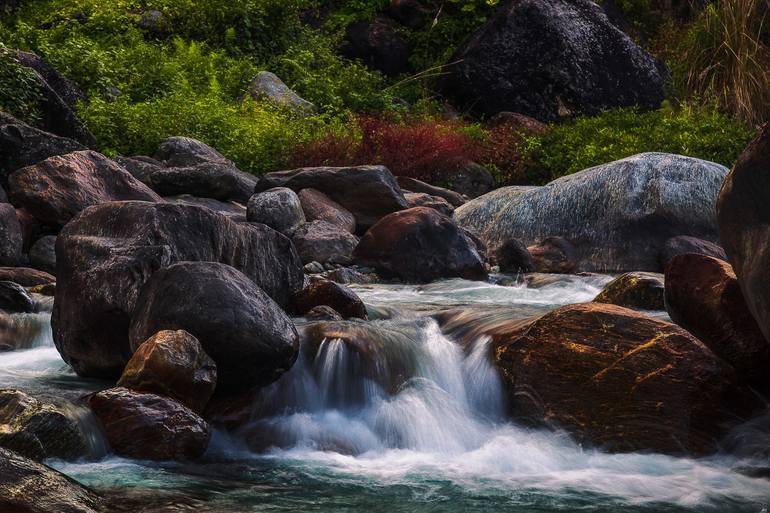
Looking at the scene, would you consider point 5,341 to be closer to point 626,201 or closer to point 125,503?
point 125,503

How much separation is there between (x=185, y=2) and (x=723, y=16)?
10.5 metres

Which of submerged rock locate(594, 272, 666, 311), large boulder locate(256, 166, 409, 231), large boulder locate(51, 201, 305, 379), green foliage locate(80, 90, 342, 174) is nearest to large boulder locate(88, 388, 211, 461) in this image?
large boulder locate(51, 201, 305, 379)

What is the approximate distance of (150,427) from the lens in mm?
4973

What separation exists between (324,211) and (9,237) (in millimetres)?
3999

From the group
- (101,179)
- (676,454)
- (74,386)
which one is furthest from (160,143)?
(676,454)

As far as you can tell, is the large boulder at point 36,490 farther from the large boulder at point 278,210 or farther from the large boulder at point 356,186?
the large boulder at point 356,186

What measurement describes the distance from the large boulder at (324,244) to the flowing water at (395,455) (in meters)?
3.44

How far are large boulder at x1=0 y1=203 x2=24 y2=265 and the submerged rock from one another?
536 cm

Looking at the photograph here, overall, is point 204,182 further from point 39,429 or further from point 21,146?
point 39,429

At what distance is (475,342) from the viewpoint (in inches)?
260

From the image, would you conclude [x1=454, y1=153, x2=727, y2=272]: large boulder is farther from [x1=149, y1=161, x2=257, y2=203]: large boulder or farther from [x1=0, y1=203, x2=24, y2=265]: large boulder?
[x1=0, y1=203, x2=24, y2=265]: large boulder

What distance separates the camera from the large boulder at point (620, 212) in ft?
37.8

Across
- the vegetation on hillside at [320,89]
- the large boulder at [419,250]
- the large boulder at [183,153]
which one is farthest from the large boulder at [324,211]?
the vegetation on hillside at [320,89]

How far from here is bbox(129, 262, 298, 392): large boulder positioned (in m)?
5.63
